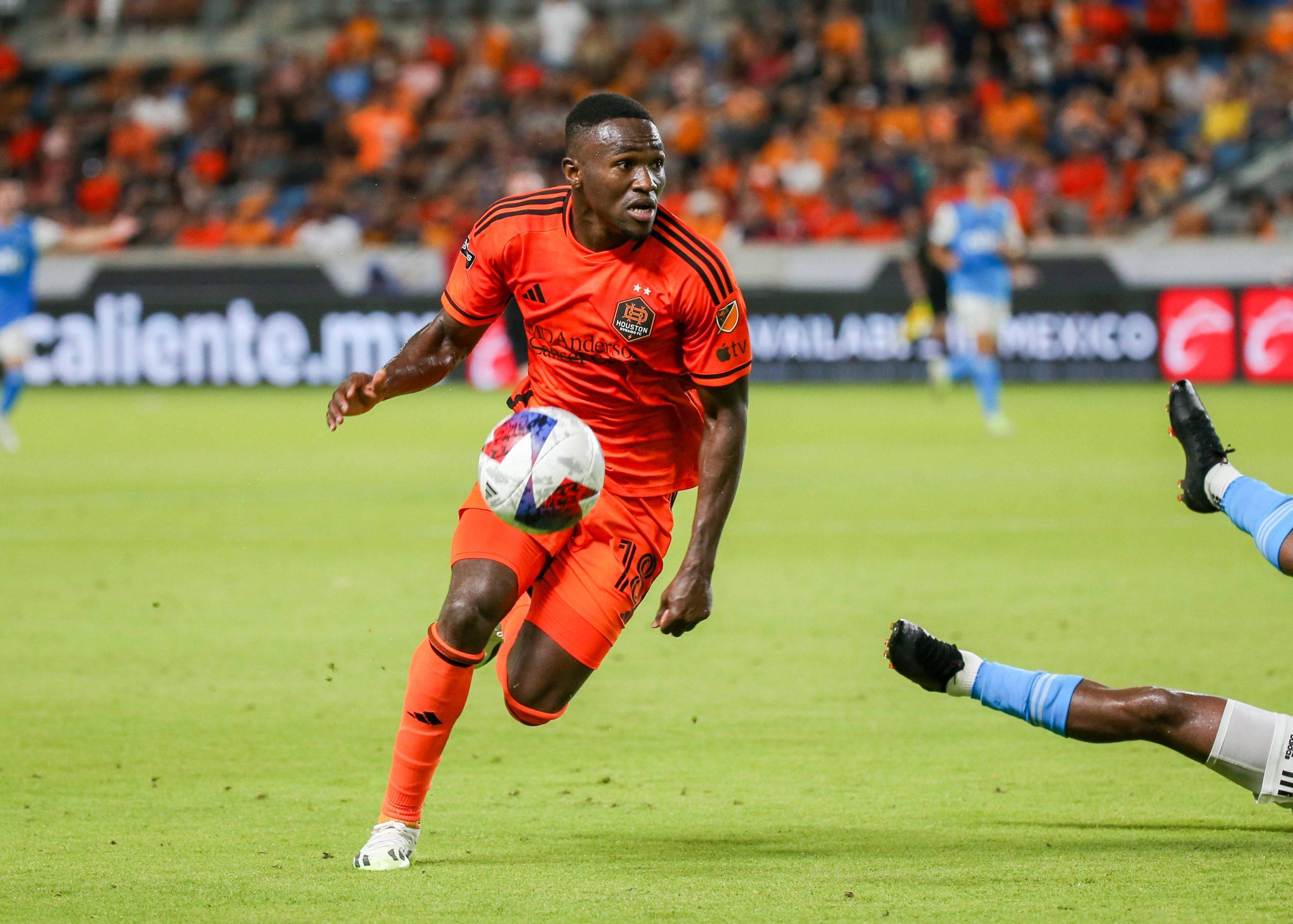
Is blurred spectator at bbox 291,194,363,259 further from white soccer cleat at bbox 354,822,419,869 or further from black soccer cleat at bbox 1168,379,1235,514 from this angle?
white soccer cleat at bbox 354,822,419,869

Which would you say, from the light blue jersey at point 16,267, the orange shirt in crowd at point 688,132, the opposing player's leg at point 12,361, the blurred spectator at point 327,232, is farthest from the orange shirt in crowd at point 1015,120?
the opposing player's leg at point 12,361

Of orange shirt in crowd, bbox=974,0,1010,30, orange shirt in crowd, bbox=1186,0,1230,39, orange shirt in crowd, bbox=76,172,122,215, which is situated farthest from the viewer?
orange shirt in crowd, bbox=76,172,122,215

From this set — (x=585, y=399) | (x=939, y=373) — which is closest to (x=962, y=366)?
(x=939, y=373)

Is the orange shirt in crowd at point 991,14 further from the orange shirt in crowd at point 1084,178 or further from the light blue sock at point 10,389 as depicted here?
the light blue sock at point 10,389

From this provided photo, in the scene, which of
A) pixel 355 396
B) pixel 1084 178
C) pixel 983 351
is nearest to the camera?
pixel 355 396

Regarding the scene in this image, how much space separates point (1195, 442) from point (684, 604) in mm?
1553

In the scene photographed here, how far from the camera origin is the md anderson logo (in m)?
4.69

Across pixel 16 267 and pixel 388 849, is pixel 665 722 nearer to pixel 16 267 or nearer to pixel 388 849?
pixel 388 849

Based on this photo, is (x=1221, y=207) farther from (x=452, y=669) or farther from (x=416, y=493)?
(x=452, y=669)

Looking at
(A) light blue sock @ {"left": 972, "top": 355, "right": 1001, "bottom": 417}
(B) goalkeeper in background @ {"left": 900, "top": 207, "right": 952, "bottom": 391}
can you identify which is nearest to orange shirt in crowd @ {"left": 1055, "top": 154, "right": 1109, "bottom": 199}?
(B) goalkeeper in background @ {"left": 900, "top": 207, "right": 952, "bottom": 391}

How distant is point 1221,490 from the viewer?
15.8 ft

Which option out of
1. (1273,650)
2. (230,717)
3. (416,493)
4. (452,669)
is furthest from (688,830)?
(416,493)

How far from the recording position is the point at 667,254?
4.72m

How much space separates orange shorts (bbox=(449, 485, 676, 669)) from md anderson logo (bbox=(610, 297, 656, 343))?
1.59 ft
